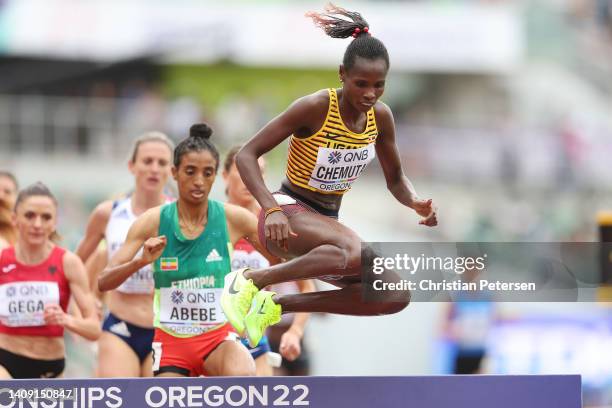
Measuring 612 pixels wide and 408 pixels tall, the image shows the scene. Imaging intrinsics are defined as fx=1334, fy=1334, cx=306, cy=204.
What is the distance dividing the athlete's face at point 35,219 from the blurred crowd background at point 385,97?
905 centimetres

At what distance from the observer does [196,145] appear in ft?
25.1

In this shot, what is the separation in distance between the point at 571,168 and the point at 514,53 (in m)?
4.55

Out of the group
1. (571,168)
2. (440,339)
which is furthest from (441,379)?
(571,168)

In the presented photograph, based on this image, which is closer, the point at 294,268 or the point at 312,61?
the point at 294,268

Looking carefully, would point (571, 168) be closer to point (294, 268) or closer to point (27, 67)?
point (27, 67)

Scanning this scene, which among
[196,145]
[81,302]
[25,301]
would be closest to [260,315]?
[196,145]

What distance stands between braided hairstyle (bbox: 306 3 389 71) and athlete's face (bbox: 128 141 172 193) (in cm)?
198

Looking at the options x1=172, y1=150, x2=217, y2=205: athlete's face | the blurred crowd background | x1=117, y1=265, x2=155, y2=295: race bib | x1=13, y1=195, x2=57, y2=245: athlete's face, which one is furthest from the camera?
the blurred crowd background

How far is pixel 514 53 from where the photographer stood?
89.1 feet

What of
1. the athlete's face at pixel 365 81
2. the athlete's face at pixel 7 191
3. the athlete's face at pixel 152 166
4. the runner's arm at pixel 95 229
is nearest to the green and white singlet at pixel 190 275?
the athlete's face at pixel 365 81

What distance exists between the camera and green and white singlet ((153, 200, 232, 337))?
767cm

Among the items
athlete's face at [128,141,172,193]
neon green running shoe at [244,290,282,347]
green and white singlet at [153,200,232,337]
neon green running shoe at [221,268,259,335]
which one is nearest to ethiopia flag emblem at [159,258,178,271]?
green and white singlet at [153,200,232,337]

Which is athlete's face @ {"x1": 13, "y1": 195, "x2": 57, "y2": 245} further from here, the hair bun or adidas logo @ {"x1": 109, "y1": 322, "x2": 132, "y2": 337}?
the hair bun

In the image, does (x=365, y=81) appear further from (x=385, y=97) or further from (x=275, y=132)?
(x=385, y=97)
